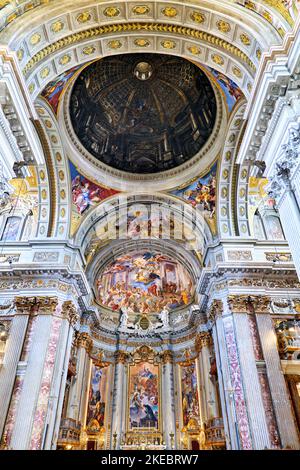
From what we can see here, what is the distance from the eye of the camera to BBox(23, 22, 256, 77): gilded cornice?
9.29m

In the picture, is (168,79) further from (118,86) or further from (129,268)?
(129,268)

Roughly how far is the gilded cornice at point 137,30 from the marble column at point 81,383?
13.4 metres

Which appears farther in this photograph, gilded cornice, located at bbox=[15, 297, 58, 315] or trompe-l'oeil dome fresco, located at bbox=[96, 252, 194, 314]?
trompe-l'oeil dome fresco, located at bbox=[96, 252, 194, 314]

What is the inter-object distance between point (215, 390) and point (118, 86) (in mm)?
15386

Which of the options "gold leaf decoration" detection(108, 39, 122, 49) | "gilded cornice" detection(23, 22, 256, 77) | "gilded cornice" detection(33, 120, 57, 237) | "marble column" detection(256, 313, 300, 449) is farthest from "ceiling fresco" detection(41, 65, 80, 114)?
"marble column" detection(256, 313, 300, 449)

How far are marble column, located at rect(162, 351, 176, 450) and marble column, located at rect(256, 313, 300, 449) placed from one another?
8168 millimetres

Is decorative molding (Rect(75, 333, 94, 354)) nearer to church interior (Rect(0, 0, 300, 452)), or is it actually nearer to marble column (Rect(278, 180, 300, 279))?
church interior (Rect(0, 0, 300, 452))

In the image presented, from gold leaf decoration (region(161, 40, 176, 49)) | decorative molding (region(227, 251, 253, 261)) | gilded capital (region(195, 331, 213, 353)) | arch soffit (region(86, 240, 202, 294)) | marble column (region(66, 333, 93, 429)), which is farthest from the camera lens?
arch soffit (region(86, 240, 202, 294))

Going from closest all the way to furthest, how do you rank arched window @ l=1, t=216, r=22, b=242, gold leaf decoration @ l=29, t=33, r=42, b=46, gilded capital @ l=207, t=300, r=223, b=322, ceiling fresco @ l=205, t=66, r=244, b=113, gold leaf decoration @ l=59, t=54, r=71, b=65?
gold leaf decoration @ l=29, t=33, r=42, b=46
gold leaf decoration @ l=59, t=54, r=71, b=65
ceiling fresco @ l=205, t=66, r=244, b=113
gilded capital @ l=207, t=300, r=223, b=322
arched window @ l=1, t=216, r=22, b=242

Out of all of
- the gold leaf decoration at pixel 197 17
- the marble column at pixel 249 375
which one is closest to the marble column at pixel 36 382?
the marble column at pixel 249 375

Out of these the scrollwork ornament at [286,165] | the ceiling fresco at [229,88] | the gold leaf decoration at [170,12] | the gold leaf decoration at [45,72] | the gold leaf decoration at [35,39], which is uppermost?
the ceiling fresco at [229,88]

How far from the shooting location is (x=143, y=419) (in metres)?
18.5

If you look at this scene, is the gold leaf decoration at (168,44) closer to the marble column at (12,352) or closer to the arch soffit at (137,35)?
the arch soffit at (137,35)

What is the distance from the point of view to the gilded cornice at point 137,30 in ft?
30.5
